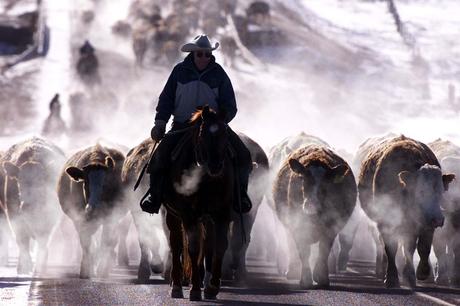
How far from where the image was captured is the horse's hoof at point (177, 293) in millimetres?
17239

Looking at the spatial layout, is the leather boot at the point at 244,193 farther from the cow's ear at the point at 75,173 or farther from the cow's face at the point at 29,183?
the cow's face at the point at 29,183

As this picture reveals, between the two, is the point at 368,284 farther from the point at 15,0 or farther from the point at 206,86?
the point at 15,0

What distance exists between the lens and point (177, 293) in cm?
1730

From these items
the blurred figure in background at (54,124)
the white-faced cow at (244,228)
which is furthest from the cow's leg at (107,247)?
the blurred figure in background at (54,124)

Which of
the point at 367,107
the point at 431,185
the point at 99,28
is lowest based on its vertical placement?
the point at 431,185

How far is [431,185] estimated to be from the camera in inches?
798

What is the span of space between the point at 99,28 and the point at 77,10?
3143 millimetres

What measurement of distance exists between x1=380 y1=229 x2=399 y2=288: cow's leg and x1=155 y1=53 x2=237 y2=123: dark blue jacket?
377 cm

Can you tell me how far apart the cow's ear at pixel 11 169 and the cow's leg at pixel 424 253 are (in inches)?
318

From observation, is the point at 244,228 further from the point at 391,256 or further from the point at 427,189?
the point at 427,189

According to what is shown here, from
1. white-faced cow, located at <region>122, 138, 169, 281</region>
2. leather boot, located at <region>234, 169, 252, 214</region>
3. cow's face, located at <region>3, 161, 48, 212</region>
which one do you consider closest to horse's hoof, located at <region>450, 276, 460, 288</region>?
white-faced cow, located at <region>122, 138, 169, 281</region>

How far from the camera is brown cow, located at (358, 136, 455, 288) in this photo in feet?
65.9

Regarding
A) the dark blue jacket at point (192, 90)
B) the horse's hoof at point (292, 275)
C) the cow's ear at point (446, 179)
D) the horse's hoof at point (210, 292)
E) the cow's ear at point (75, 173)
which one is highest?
the dark blue jacket at point (192, 90)

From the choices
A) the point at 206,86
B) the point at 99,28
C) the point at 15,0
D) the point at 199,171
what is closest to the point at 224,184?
the point at 199,171
